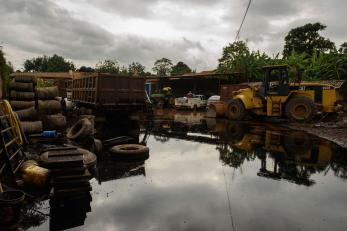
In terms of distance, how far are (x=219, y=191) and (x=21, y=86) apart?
28.1 feet

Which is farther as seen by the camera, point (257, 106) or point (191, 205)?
point (257, 106)

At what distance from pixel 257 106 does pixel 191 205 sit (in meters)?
12.2

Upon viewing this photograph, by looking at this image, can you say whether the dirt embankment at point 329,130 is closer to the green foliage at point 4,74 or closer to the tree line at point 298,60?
the tree line at point 298,60

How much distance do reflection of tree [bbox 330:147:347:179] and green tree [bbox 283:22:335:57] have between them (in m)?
35.7

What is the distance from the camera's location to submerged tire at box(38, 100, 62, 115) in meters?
10.8

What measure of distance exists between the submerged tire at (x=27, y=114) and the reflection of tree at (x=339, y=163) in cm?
903

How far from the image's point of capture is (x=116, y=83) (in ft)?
44.9

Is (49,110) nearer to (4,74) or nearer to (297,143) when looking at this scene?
(4,74)

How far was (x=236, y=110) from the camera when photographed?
55.7ft

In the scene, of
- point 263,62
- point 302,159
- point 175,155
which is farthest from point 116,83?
point 263,62

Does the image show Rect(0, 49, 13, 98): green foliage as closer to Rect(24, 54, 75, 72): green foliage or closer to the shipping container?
the shipping container

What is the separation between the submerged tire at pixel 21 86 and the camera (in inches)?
409

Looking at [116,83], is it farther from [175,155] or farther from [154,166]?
[154,166]

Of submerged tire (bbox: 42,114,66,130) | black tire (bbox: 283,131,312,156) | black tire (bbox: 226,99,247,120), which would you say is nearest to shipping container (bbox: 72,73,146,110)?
submerged tire (bbox: 42,114,66,130)
